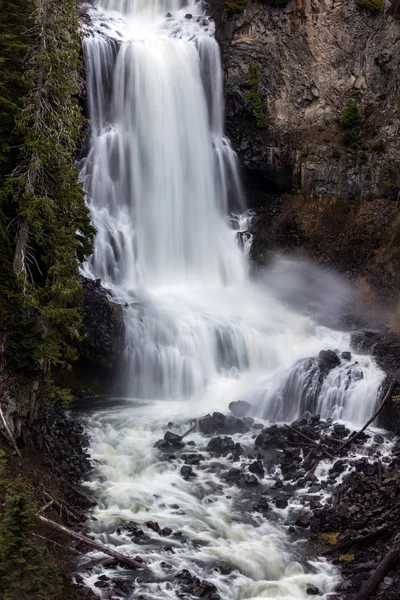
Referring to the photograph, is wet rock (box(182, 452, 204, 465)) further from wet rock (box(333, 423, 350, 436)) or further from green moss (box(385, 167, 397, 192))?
green moss (box(385, 167, 397, 192))

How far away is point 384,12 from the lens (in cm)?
3008

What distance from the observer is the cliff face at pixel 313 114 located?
28.8 metres

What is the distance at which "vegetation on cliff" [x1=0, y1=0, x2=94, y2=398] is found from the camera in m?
13.4

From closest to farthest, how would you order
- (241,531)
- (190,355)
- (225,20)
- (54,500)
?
(54,500) < (241,531) < (190,355) < (225,20)

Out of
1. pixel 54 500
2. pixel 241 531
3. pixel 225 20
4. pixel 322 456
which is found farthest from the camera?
pixel 225 20

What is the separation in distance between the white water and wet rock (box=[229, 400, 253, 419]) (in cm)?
54

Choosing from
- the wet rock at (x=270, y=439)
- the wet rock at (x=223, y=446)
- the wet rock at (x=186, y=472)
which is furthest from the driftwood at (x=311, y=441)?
the wet rock at (x=186, y=472)

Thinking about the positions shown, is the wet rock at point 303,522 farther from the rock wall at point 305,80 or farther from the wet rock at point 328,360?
the rock wall at point 305,80

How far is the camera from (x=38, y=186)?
47.5 ft

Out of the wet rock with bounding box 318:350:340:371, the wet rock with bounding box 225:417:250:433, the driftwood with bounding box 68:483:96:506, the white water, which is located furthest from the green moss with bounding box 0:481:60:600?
the wet rock with bounding box 318:350:340:371

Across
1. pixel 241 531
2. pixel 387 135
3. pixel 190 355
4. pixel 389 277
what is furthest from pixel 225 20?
pixel 241 531

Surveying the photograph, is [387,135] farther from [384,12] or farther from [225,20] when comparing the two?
[225,20]

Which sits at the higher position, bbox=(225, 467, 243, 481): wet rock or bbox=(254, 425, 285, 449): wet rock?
bbox=(254, 425, 285, 449): wet rock

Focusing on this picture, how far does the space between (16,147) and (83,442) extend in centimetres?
788
